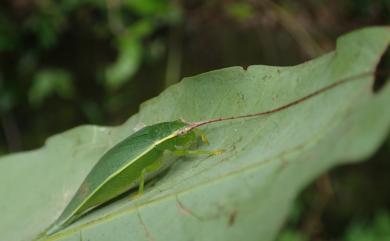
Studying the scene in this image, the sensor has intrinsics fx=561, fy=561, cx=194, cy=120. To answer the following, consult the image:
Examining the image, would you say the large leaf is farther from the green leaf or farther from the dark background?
the green leaf

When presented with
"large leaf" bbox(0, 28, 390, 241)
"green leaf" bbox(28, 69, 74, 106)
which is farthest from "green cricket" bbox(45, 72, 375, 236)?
"green leaf" bbox(28, 69, 74, 106)

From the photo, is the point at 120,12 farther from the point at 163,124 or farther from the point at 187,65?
the point at 163,124

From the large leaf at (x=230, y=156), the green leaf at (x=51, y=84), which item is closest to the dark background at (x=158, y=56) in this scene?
the green leaf at (x=51, y=84)

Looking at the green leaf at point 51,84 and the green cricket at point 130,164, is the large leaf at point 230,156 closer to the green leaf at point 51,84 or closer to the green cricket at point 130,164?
the green cricket at point 130,164

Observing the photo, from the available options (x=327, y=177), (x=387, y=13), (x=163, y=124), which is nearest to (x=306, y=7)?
(x=387, y=13)

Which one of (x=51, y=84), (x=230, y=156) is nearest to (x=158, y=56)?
(x=51, y=84)

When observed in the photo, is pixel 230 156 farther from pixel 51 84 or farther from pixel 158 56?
pixel 51 84
